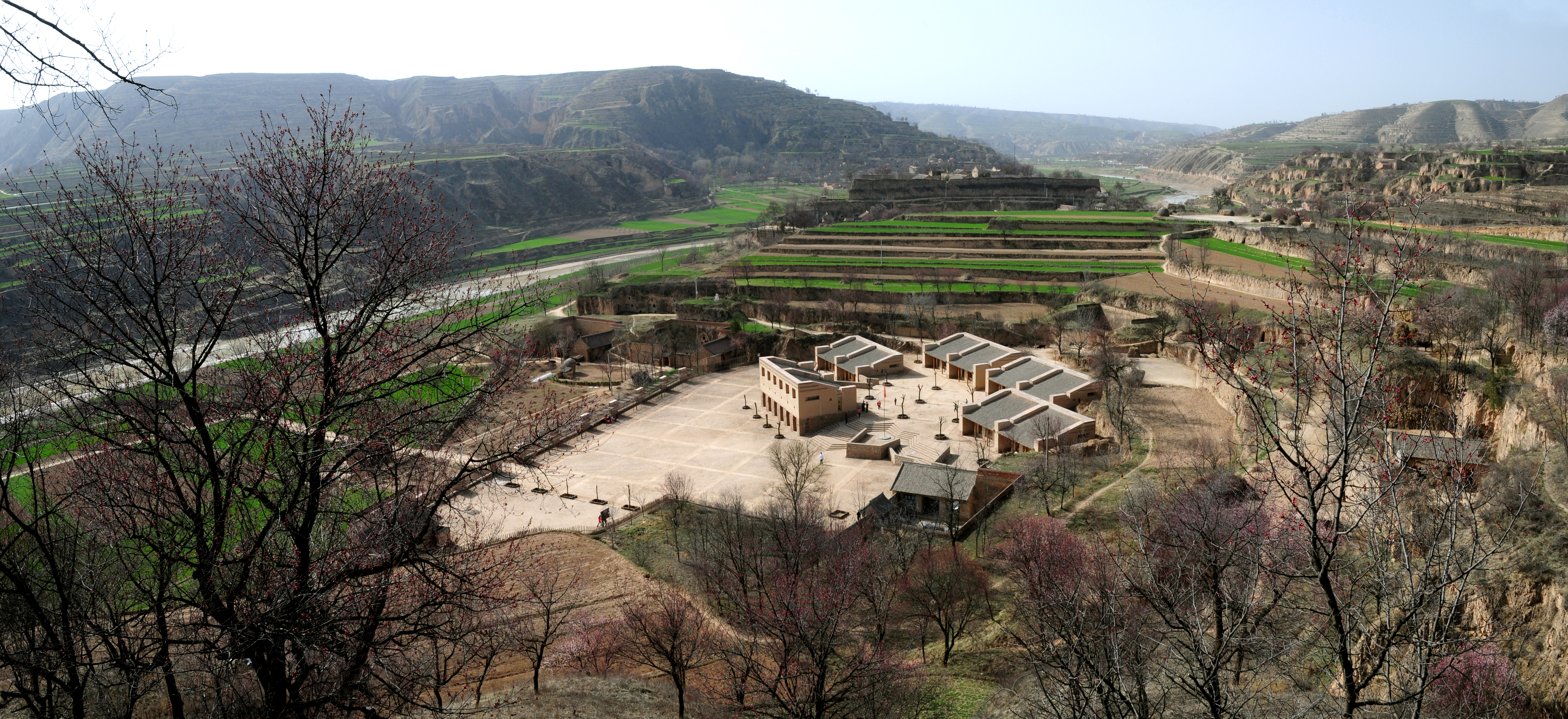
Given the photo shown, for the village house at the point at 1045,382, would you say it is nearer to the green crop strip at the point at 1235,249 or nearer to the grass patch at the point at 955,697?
the green crop strip at the point at 1235,249

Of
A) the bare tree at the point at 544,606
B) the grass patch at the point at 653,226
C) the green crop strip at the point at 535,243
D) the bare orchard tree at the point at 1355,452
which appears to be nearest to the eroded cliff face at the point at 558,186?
the grass patch at the point at 653,226

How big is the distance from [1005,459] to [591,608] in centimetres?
1470

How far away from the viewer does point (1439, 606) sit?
5.38 metres

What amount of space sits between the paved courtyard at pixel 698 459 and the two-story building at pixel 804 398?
583mm

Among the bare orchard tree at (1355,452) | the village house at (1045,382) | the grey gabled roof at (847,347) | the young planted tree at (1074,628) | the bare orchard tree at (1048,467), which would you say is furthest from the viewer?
the grey gabled roof at (847,347)

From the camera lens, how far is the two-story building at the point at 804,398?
109ft

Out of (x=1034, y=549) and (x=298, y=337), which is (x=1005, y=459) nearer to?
(x=1034, y=549)

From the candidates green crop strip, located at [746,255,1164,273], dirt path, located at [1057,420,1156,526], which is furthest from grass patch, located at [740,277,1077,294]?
dirt path, located at [1057,420,1156,526]

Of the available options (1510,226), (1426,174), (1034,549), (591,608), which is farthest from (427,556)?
(1426,174)

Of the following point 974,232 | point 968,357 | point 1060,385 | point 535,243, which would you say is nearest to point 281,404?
point 1060,385

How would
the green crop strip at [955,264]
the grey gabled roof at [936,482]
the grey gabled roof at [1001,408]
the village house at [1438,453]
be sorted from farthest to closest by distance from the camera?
the green crop strip at [955,264] < the grey gabled roof at [1001,408] < the grey gabled roof at [936,482] < the village house at [1438,453]

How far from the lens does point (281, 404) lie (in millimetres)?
6262

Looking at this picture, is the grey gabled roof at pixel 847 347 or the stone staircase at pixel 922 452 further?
the grey gabled roof at pixel 847 347

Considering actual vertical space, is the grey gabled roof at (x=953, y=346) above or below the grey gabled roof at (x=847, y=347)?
above
